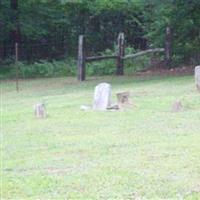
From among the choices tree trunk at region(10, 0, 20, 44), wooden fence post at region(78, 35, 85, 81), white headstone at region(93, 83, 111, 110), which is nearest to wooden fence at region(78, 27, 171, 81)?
wooden fence post at region(78, 35, 85, 81)

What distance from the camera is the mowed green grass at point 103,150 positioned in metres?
7.52

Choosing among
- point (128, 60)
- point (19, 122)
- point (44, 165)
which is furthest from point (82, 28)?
point (44, 165)

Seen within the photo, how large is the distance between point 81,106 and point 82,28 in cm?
1881

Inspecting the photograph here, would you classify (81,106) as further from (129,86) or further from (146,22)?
(146,22)

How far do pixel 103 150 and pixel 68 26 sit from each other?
24202 millimetres

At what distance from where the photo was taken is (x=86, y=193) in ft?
24.0

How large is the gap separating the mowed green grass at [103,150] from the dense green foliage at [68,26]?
15.0 m

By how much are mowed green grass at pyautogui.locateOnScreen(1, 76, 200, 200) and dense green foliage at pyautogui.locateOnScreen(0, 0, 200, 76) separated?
15.0 m

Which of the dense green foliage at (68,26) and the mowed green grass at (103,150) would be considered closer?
the mowed green grass at (103,150)

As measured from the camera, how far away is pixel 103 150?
991 centimetres

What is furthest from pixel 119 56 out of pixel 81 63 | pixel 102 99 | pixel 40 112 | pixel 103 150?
pixel 103 150

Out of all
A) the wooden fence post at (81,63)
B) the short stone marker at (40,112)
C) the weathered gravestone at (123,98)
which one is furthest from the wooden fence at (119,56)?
the short stone marker at (40,112)

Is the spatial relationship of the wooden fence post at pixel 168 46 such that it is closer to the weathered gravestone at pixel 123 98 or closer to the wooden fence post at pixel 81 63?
the wooden fence post at pixel 81 63

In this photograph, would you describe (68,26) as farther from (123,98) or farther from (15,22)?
(123,98)
